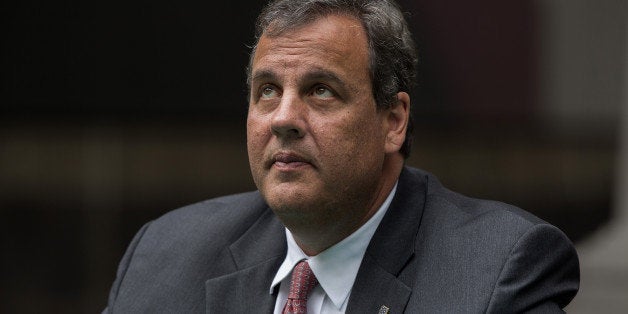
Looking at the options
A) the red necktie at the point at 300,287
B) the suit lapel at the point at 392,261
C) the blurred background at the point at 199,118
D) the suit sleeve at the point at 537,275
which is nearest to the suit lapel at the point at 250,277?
the red necktie at the point at 300,287

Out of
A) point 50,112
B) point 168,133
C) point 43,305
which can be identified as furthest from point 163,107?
point 43,305

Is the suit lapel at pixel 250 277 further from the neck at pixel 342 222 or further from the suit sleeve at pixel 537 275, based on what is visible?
the suit sleeve at pixel 537 275

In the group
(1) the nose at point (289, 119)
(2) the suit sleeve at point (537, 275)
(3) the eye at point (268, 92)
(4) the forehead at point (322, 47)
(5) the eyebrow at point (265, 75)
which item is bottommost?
(2) the suit sleeve at point (537, 275)

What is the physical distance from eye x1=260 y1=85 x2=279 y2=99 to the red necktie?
56 cm

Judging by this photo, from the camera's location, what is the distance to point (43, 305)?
8.55m

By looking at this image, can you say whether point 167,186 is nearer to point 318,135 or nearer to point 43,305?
point 43,305

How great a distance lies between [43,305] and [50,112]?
4.79 ft

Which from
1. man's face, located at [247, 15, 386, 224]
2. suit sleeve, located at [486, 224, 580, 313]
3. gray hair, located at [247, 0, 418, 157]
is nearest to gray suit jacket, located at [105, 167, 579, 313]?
suit sleeve, located at [486, 224, 580, 313]

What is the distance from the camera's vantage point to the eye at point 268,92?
139 inches

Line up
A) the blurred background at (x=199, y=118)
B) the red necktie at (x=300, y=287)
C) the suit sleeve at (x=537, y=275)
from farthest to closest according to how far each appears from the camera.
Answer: the blurred background at (x=199, y=118), the red necktie at (x=300, y=287), the suit sleeve at (x=537, y=275)

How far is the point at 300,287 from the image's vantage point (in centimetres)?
364

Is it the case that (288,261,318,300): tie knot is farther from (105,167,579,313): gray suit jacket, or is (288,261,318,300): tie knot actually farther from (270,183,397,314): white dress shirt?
(105,167,579,313): gray suit jacket

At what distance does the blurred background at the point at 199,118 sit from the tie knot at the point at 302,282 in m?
3.41

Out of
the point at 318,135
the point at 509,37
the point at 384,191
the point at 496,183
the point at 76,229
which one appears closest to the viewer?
the point at 318,135
